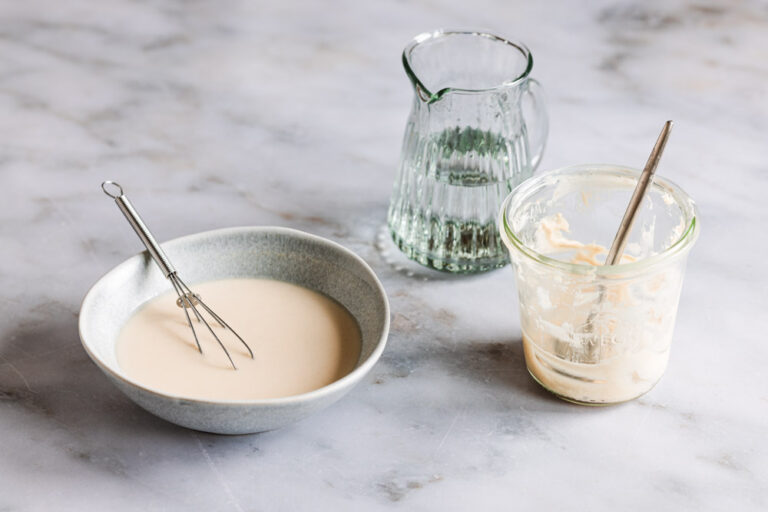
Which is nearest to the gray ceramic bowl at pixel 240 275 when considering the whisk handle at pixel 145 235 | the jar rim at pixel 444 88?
the whisk handle at pixel 145 235

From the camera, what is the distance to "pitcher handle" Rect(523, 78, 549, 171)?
84 cm

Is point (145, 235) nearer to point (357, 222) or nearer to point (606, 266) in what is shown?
point (357, 222)

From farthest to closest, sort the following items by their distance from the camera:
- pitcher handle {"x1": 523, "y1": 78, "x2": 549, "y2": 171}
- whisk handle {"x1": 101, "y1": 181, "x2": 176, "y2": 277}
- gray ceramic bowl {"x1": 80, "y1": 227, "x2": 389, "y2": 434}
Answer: pitcher handle {"x1": 523, "y1": 78, "x2": 549, "y2": 171}
whisk handle {"x1": 101, "y1": 181, "x2": 176, "y2": 277}
gray ceramic bowl {"x1": 80, "y1": 227, "x2": 389, "y2": 434}

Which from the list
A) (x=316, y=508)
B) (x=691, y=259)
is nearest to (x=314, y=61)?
(x=691, y=259)

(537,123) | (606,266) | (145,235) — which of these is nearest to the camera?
(606,266)

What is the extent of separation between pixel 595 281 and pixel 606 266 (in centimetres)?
2

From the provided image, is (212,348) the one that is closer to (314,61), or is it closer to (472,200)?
(472,200)

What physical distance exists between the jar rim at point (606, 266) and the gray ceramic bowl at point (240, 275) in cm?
11

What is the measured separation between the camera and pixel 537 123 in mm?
853

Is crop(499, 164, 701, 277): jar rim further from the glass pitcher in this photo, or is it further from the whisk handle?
the whisk handle

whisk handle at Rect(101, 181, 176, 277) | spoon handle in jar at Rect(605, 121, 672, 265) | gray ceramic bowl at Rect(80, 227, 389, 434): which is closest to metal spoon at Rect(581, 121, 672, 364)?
spoon handle in jar at Rect(605, 121, 672, 265)

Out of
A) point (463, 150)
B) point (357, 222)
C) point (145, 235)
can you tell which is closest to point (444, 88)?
point (463, 150)

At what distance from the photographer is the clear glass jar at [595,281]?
67cm

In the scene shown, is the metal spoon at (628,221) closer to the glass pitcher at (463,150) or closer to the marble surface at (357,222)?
the marble surface at (357,222)
